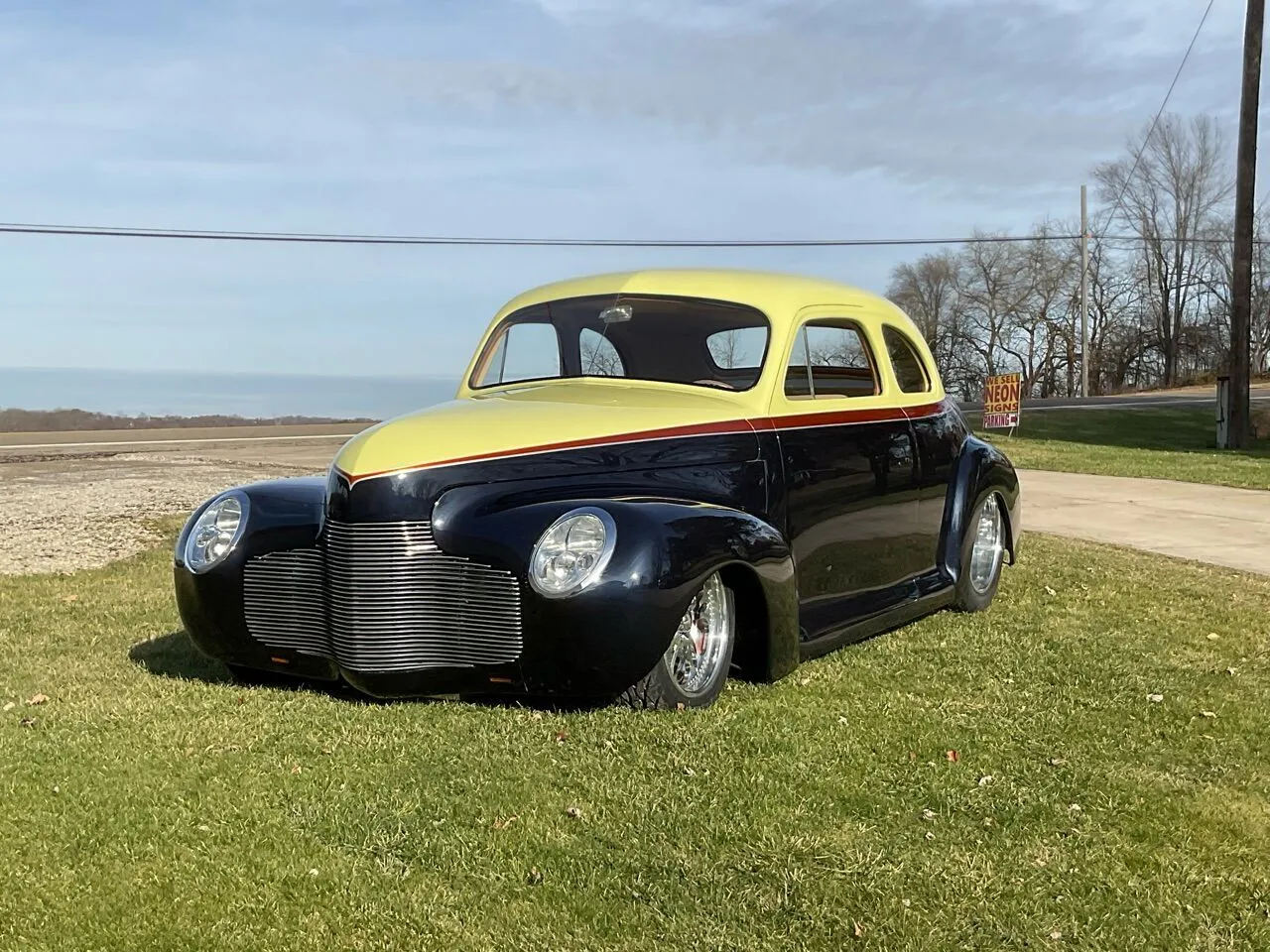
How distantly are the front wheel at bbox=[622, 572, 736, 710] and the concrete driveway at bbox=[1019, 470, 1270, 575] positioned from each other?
18.0 feet

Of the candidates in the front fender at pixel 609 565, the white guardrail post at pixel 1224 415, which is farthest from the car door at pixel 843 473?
the white guardrail post at pixel 1224 415

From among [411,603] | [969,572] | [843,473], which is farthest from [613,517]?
[969,572]

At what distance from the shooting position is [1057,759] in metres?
4.07

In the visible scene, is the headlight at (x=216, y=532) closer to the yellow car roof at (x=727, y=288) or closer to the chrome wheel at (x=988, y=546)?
the yellow car roof at (x=727, y=288)

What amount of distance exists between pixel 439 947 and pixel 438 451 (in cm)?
206

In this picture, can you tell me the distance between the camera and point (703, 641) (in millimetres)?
4551

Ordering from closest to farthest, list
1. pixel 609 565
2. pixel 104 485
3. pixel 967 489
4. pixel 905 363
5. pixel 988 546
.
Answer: pixel 609 565 < pixel 905 363 < pixel 967 489 < pixel 988 546 < pixel 104 485

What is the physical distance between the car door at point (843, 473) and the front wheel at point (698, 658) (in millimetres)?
611

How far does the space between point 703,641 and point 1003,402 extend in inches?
656

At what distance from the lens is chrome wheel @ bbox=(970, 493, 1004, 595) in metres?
6.84

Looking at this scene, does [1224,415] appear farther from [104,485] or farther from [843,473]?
[104,485]

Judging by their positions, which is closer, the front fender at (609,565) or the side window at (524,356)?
the front fender at (609,565)

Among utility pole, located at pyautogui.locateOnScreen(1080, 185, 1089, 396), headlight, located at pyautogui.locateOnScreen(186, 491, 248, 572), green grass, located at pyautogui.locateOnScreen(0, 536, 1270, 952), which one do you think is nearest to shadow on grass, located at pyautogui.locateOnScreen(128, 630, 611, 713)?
green grass, located at pyautogui.locateOnScreen(0, 536, 1270, 952)

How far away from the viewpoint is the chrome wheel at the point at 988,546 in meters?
6.84
